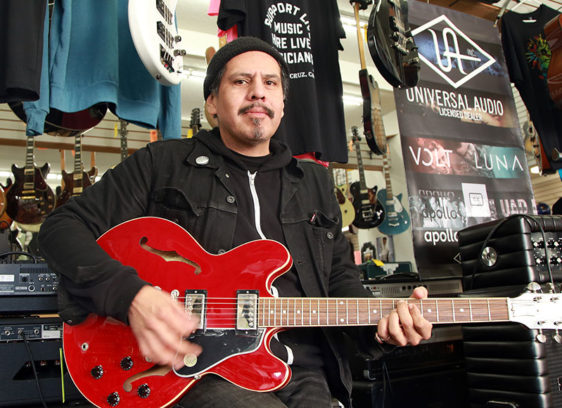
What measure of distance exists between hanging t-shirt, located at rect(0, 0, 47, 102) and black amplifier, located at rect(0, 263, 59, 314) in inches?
25.6

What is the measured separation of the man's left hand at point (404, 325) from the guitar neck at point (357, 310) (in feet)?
0.08

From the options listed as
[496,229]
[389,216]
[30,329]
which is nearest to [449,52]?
[496,229]

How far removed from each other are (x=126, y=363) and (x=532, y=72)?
388 cm

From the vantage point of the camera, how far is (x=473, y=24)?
3.32m

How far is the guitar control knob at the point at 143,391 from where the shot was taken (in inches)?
46.6

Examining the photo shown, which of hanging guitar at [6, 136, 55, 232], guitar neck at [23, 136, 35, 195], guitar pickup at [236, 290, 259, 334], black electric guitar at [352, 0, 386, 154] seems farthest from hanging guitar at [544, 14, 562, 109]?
hanging guitar at [6, 136, 55, 232]

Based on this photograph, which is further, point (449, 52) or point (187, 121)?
point (187, 121)

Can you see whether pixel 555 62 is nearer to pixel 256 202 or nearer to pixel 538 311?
pixel 538 311

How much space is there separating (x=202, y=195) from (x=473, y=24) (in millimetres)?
2783

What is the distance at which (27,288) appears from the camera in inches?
63.7

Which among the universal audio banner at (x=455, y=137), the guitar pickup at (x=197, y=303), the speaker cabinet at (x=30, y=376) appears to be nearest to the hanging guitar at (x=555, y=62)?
the universal audio banner at (x=455, y=137)

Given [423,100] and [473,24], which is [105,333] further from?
[473,24]

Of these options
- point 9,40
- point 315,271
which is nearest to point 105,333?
point 315,271

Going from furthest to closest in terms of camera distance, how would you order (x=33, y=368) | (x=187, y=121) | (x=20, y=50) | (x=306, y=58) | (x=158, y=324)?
(x=187, y=121), (x=306, y=58), (x=20, y=50), (x=33, y=368), (x=158, y=324)
